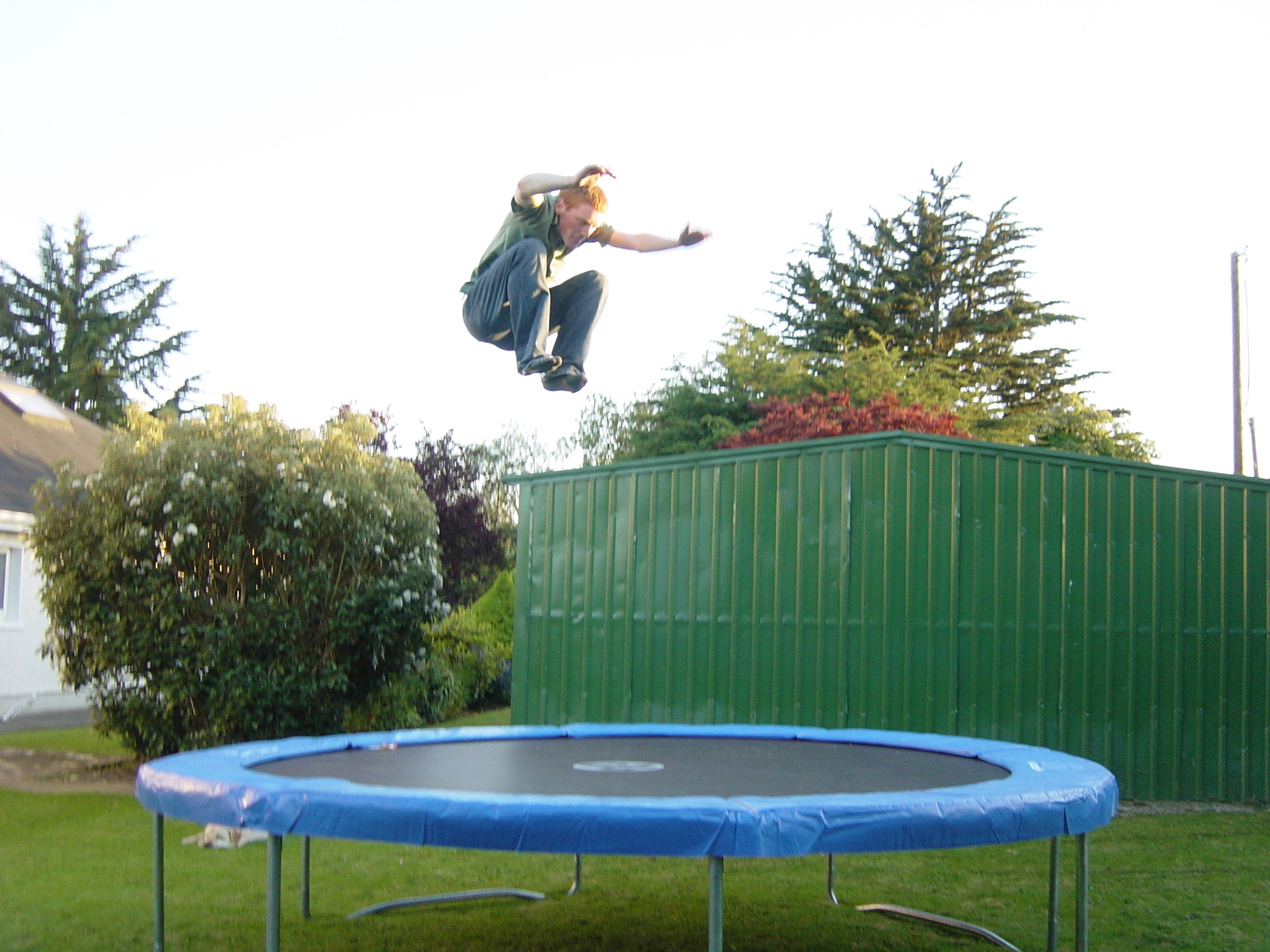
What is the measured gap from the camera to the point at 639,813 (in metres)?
2.26

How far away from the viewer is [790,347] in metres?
19.2

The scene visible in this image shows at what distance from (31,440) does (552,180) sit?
13.1 metres

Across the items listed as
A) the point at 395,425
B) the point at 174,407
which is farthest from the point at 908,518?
the point at 174,407

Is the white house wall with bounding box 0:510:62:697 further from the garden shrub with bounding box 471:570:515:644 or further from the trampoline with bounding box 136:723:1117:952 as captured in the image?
the trampoline with bounding box 136:723:1117:952

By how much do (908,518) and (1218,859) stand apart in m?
2.07

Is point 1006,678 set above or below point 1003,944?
above

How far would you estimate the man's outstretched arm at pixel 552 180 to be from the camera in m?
2.51

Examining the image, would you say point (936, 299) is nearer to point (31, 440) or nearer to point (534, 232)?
point (31, 440)

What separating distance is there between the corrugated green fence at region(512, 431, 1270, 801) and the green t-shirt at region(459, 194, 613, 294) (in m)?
3.32

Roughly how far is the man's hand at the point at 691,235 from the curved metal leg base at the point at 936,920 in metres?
2.16

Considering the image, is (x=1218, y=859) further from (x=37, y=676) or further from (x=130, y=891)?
(x=37, y=676)

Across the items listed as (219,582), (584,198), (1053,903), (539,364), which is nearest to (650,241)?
(584,198)

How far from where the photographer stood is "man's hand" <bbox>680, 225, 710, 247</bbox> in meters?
3.01

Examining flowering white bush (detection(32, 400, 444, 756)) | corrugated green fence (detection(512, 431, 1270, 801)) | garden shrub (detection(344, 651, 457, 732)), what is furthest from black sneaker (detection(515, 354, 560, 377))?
garden shrub (detection(344, 651, 457, 732))
